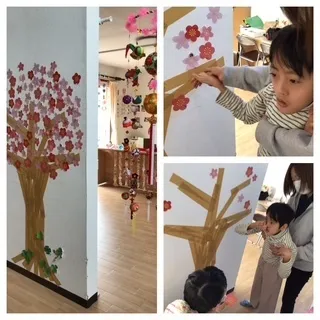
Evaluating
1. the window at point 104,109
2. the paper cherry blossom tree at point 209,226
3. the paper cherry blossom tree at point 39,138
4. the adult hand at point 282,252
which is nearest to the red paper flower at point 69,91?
the paper cherry blossom tree at point 39,138

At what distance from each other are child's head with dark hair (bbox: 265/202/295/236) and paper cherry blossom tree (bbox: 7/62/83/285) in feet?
3.40

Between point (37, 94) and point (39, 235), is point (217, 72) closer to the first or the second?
point (37, 94)

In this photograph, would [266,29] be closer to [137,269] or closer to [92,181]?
[92,181]

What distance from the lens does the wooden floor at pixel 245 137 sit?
1040mm

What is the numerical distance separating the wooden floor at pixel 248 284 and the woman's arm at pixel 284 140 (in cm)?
37

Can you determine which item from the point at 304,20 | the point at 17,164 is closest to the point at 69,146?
the point at 17,164

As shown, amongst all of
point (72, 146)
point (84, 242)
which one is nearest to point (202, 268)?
point (84, 242)

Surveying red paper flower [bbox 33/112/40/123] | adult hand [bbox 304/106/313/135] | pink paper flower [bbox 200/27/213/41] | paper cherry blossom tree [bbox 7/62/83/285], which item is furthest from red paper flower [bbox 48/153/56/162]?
adult hand [bbox 304/106/313/135]

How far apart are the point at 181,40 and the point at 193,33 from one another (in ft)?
0.15

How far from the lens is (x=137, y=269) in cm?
225

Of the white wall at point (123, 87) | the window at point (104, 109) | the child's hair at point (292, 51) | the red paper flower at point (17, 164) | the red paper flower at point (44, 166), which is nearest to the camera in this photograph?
the child's hair at point (292, 51)

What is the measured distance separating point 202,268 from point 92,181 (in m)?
0.82

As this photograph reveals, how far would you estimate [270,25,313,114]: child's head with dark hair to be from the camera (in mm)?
924

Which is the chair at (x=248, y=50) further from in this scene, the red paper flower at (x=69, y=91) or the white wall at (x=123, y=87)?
the white wall at (x=123, y=87)
